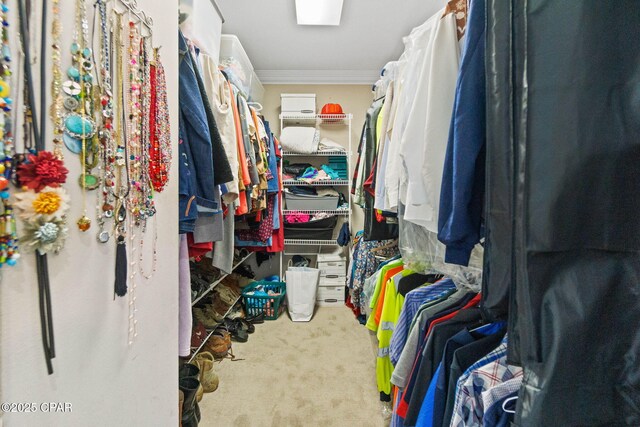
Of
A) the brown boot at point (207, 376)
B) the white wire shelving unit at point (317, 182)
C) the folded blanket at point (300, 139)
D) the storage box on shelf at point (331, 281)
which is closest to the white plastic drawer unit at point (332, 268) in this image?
the storage box on shelf at point (331, 281)

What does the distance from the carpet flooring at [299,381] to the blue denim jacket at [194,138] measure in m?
1.11

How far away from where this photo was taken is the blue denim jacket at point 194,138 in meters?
0.96

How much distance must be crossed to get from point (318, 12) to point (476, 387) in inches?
87.8

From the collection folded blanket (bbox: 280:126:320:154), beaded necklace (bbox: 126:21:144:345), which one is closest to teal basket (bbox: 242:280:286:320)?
folded blanket (bbox: 280:126:320:154)

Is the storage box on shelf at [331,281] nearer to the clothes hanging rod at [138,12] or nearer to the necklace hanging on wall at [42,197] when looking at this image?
the clothes hanging rod at [138,12]

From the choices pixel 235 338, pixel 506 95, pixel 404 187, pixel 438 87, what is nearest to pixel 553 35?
pixel 506 95

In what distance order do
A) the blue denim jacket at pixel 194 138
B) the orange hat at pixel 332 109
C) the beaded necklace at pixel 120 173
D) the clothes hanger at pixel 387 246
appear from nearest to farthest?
the beaded necklace at pixel 120 173
the blue denim jacket at pixel 194 138
the clothes hanger at pixel 387 246
the orange hat at pixel 332 109

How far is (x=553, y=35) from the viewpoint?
384 mm

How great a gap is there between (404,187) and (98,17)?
90cm

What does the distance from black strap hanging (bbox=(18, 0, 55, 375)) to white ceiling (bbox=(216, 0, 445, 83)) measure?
1.91m

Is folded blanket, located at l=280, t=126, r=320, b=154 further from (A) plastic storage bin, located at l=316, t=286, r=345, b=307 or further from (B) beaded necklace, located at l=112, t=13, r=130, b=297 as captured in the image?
(B) beaded necklace, located at l=112, t=13, r=130, b=297

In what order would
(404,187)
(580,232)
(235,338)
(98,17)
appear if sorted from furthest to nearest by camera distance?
(235,338)
(404,187)
(98,17)
(580,232)

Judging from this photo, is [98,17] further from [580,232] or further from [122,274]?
[580,232]

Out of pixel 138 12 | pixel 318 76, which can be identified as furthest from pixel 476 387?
pixel 318 76
